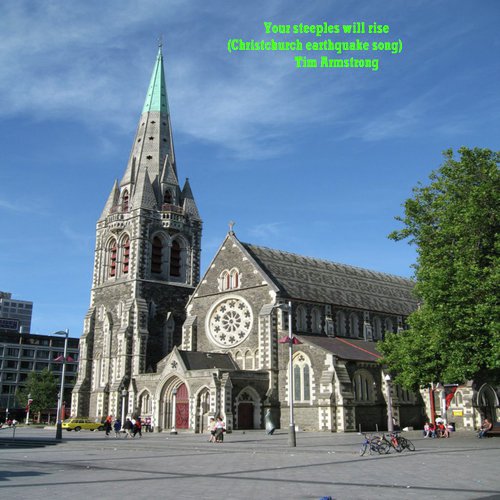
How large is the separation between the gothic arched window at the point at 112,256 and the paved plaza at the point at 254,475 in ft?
134

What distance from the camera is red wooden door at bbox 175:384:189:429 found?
45.8 m

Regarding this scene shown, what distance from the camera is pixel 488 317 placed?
97.5 feet

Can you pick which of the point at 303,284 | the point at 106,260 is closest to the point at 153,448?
the point at 303,284

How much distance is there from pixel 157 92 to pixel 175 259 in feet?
69.6

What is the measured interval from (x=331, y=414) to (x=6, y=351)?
81514 mm

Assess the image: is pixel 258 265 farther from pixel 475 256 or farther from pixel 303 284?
pixel 475 256

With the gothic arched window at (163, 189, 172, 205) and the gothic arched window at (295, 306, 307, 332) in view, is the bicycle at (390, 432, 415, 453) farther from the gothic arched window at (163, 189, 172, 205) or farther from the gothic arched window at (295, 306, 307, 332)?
the gothic arched window at (163, 189, 172, 205)

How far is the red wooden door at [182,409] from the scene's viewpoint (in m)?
45.8

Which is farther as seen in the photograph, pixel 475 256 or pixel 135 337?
pixel 135 337

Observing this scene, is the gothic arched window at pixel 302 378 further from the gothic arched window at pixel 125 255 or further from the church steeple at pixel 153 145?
the church steeple at pixel 153 145

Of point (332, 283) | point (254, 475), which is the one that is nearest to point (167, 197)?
point (332, 283)

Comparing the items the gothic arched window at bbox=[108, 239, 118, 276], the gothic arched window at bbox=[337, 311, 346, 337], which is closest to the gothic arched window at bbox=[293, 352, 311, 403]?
the gothic arched window at bbox=[337, 311, 346, 337]

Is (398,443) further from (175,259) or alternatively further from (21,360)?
(21,360)

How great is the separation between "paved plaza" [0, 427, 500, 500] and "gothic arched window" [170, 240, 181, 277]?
4020cm
